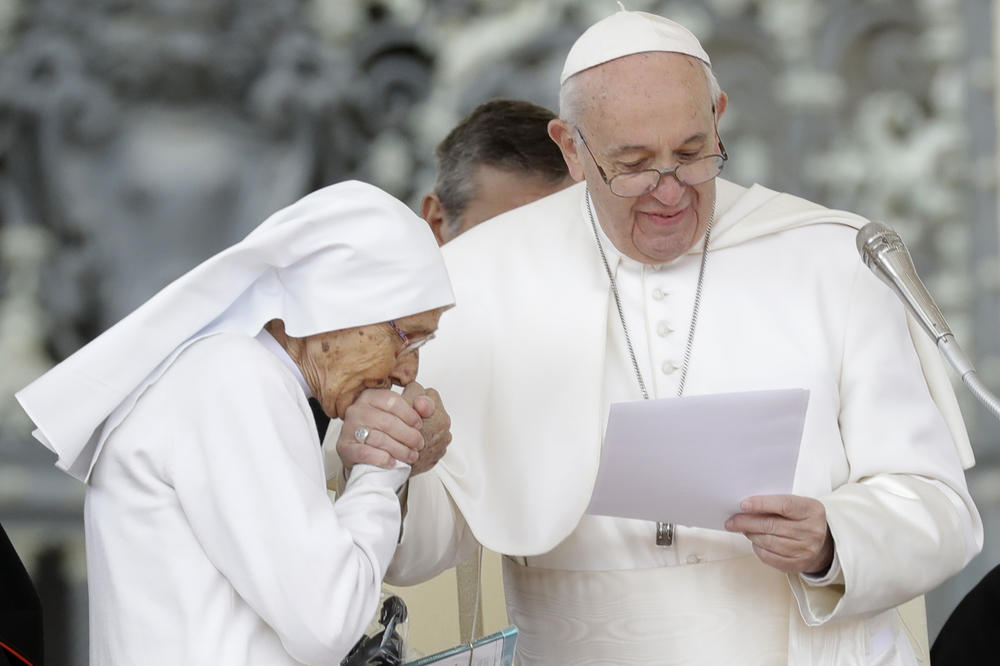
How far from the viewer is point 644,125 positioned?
10.3ft

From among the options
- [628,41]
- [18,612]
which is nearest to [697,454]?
[628,41]

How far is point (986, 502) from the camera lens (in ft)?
20.5

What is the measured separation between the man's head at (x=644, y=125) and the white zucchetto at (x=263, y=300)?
31.0 inches

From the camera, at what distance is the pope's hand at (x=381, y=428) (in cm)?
258

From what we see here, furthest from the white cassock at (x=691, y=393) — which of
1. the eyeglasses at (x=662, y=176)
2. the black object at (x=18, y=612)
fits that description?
the black object at (x=18, y=612)

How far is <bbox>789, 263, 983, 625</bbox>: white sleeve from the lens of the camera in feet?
9.49

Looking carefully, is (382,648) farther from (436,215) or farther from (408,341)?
(436,215)

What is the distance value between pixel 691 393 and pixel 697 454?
0.53 metres

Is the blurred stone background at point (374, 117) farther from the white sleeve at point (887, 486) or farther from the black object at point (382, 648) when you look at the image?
the black object at point (382, 648)

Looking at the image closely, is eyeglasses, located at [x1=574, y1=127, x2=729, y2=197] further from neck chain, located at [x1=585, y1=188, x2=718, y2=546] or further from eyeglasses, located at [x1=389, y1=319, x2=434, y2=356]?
eyeglasses, located at [x1=389, y1=319, x2=434, y2=356]

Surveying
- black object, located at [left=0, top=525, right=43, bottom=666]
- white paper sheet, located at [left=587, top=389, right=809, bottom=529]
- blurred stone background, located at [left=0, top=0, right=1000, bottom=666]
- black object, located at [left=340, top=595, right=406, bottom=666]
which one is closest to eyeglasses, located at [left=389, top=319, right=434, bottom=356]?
white paper sheet, located at [left=587, top=389, right=809, bottom=529]

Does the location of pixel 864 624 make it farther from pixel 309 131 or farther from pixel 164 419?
pixel 309 131

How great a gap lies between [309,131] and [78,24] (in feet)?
3.68

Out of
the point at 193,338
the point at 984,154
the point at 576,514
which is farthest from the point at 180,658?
the point at 984,154
